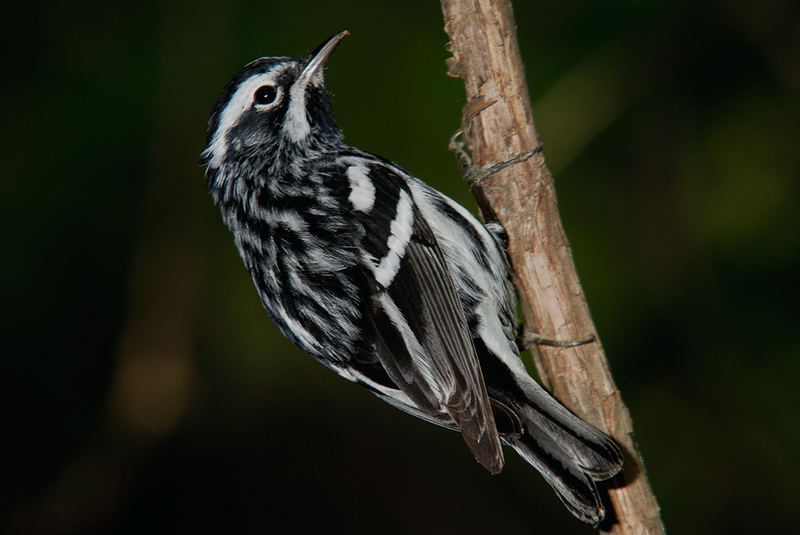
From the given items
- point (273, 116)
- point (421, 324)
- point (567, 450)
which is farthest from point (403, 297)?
point (273, 116)

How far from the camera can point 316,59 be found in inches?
93.2

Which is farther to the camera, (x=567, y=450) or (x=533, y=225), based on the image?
(x=533, y=225)

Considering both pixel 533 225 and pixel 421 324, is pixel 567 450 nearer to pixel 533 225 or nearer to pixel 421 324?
pixel 421 324

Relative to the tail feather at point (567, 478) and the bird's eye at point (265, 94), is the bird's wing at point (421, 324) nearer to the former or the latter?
the tail feather at point (567, 478)

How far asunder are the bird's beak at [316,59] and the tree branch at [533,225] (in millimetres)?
532

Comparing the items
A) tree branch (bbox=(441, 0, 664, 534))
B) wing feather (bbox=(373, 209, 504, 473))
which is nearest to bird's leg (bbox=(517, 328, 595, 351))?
tree branch (bbox=(441, 0, 664, 534))

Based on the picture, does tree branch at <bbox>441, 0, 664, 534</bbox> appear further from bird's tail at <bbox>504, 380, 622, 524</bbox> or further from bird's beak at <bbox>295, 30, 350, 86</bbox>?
bird's beak at <bbox>295, 30, 350, 86</bbox>

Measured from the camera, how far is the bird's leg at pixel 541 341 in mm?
1928

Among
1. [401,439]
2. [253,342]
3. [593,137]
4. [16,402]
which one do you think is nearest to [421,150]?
[593,137]

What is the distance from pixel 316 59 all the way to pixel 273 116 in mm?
233

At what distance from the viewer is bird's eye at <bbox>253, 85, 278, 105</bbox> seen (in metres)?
2.34

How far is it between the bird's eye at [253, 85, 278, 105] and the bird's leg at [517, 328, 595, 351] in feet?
3.66

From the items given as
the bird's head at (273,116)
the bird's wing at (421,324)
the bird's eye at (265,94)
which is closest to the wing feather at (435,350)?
the bird's wing at (421,324)

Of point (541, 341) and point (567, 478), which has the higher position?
point (541, 341)
